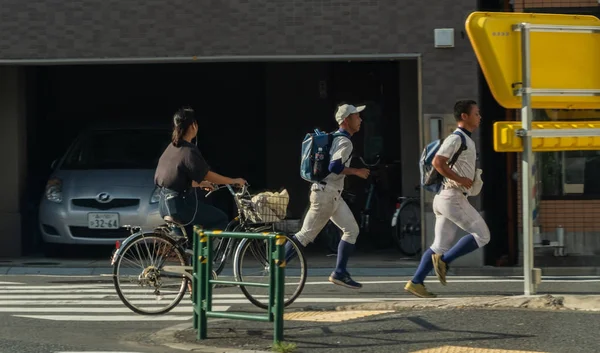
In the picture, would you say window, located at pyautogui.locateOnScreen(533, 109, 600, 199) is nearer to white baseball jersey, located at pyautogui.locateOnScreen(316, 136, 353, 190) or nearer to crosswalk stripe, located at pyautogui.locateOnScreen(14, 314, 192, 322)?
white baseball jersey, located at pyautogui.locateOnScreen(316, 136, 353, 190)

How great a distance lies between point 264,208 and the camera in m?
9.77

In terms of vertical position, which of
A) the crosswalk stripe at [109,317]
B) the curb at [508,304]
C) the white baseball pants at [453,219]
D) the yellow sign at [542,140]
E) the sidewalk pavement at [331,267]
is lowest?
the crosswalk stripe at [109,317]

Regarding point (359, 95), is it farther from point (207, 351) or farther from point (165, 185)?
point (207, 351)

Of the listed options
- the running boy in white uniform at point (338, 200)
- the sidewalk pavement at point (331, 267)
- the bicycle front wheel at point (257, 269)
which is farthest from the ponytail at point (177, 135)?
the sidewalk pavement at point (331, 267)

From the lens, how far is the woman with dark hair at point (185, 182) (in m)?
9.73

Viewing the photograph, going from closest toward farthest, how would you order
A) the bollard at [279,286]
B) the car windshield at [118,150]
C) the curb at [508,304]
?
the bollard at [279,286], the curb at [508,304], the car windshield at [118,150]

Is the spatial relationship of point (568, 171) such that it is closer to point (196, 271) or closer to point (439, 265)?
point (439, 265)

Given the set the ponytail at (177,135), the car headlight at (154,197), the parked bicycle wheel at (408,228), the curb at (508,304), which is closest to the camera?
the curb at (508,304)

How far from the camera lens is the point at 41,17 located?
Result: 14.2 m

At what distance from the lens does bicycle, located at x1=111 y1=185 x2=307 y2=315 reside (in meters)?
9.50

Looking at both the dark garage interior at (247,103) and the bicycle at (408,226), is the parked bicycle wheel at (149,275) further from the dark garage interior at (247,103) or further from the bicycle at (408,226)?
the dark garage interior at (247,103)

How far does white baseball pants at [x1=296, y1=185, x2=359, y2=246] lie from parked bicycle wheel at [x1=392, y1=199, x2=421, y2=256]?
4863 mm

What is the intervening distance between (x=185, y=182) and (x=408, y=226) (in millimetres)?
5993

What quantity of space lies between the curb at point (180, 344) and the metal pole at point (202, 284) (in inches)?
6.3
